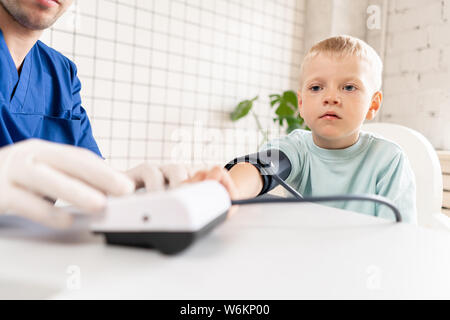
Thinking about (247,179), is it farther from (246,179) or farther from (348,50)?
(348,50)

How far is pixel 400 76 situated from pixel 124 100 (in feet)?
6.20

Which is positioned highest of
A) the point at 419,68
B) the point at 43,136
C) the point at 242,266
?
the point at 419,68

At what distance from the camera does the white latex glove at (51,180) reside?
0.29 meters

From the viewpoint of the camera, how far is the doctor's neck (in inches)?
38.3

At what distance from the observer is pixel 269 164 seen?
80 cm

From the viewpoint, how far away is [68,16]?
184cm

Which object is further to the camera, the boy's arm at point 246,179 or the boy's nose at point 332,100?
the boy's nose at point 332,100

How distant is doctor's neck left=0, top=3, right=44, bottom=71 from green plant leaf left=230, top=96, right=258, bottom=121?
1434 millimetres

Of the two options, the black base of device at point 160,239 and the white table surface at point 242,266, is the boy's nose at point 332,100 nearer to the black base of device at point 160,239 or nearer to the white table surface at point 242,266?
the white table surface at point 242,266

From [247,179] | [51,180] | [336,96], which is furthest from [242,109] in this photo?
[51,180]

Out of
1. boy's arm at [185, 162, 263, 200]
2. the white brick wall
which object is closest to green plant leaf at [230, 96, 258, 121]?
the white brick wall

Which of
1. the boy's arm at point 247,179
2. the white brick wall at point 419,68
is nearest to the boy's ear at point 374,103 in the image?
the boy's arm at point 247,179

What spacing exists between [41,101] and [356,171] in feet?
2.80

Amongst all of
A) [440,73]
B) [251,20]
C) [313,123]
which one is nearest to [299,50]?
[251,20]
